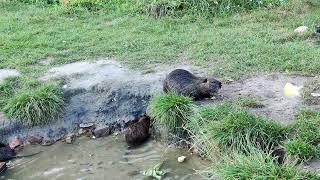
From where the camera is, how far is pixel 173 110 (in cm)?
592

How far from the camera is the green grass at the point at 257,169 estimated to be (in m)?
4.32

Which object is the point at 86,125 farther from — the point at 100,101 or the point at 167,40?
the point at 167,40

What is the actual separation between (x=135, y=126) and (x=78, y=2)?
212 inches

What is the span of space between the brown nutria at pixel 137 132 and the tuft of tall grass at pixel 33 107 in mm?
976

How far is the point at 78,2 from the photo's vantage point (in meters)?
11.0

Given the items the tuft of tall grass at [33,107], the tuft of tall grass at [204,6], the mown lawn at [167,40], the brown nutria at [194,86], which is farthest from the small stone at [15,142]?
the tuft of tall grass at [204,6]

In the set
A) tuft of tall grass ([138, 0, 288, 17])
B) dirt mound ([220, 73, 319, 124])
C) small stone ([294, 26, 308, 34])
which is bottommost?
dirt mound ([220, 73, 319, 124])

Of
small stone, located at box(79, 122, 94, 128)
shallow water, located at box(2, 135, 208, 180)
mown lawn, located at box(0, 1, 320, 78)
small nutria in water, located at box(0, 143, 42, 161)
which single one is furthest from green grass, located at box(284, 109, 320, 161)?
small nutria in water, located at box(0, 143, 42, 161)

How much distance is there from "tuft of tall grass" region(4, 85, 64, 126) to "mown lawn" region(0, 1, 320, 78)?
3.12 ft

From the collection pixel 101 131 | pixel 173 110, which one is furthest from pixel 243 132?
pixel 101 131

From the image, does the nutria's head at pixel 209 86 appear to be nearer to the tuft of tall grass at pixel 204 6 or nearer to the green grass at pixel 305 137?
the green grass at pixel 305 137

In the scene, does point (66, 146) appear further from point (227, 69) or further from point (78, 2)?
point (78, 2)

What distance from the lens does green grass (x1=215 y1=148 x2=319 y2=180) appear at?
4.32 meters

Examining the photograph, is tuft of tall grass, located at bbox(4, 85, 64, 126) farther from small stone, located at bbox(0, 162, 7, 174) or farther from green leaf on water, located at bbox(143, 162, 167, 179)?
green leaf on water, located at bbox(143, 162, 167, 179)
